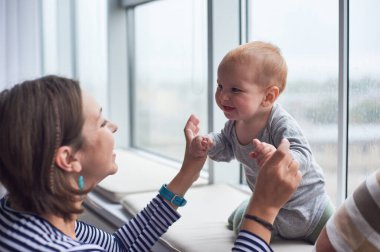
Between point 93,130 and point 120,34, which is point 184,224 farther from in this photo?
point 120,34

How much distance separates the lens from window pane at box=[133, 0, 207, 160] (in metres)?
2.69

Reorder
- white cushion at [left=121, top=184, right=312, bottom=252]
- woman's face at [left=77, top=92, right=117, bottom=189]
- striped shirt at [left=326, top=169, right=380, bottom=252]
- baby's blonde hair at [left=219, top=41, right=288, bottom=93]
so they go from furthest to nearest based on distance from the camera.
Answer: white cushion at [left=121, top=184, right=312, bottom=252], baby's blonde hair at [left=219, top=41, right=288, bottom=93], woman's face at [left=77, top=92, right=117, bottom=189], striped shirt at [left=326, top=169, right=380, bottom=252]

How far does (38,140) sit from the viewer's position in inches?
39.8

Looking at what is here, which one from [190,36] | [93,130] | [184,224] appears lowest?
[184,224]

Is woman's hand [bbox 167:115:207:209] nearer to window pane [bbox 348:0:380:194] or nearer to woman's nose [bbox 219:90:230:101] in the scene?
woman's nose [bbox 219:90:230:101]

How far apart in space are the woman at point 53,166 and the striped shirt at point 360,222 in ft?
0.36

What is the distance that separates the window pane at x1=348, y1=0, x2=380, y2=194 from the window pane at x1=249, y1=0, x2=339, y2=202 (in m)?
0.10

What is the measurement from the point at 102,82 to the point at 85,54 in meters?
0.41

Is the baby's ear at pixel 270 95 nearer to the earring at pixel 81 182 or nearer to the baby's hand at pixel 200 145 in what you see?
the baby's hand at pixel 200 145

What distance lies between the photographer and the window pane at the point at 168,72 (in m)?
2.69

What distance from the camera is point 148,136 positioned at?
328 centimetres

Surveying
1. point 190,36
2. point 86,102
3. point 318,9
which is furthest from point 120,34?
point 86,102

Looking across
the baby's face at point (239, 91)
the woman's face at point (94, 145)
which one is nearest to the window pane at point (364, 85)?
the baby's face at point (239, 91)

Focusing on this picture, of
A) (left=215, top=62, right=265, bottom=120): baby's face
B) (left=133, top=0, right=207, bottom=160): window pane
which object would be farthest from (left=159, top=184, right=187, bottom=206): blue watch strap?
(left=133, top=0, right=207, bottom=160): window pane
